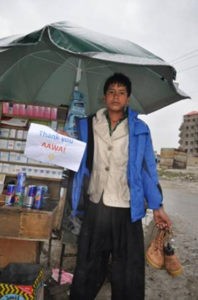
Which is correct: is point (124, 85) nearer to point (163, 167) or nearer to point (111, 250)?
point (111, 250)

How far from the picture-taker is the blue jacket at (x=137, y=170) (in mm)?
2898

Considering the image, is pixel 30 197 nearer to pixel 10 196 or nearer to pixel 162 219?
pixel 10 196

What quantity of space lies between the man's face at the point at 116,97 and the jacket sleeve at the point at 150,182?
0.44 m

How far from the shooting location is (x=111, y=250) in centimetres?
308

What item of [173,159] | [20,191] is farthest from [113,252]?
[173,159]

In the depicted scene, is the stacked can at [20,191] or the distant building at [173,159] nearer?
the stacked can at [20,191]

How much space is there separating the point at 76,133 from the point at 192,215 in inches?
347

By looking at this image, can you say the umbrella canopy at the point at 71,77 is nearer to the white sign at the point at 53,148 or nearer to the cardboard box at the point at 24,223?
the white sign at the point at 53,148

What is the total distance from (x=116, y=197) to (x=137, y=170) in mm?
315

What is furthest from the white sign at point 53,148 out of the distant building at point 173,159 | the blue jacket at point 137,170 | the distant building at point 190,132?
the distant building at point 190,132

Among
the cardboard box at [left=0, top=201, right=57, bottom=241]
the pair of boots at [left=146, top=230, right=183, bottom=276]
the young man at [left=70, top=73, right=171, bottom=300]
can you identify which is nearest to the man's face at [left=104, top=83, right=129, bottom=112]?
the young man at [left=70, top=73, right=171, bottom=300]

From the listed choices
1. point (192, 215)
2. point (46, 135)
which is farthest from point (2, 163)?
point (192, 215)

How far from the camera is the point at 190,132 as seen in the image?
103 meters

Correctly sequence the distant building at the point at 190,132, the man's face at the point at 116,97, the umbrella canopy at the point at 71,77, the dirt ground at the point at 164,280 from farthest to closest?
the distant building at the point at 190,132 → the dirt ground at the point at 164,280 → the umbrella canopy at the point at 71,77 → the man's face at the point at 116,97
